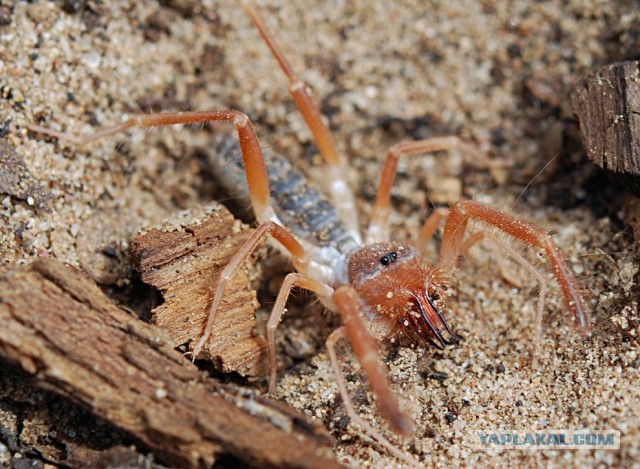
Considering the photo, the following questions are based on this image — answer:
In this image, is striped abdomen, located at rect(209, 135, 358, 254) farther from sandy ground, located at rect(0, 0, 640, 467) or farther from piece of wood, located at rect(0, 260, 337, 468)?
piece of wood, located at rect(0, 260, 337, 468)

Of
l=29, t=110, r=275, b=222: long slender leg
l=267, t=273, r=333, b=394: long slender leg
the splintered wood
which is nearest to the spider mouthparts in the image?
l=267, t=273, r=333, b=394: long slender leg

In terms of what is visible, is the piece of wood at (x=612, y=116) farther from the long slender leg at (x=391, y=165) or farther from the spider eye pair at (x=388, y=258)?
the spider eye pair at (x=388, y=258)

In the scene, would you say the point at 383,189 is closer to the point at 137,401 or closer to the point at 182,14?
the point at 182,14

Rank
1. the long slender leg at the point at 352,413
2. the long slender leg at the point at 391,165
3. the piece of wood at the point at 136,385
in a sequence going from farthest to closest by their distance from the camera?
the long slender leg at the point at 391,165 < the long slender leg at the point at 352,413 < the piece of wood at the point at 136,385

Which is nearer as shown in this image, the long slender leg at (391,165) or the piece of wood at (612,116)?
the piece of wood at (612,116)

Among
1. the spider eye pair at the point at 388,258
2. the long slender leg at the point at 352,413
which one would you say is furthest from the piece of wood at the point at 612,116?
the long slender leg at the point at 352,413

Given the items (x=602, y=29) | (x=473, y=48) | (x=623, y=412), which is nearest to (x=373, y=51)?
(x=473, y=48)
